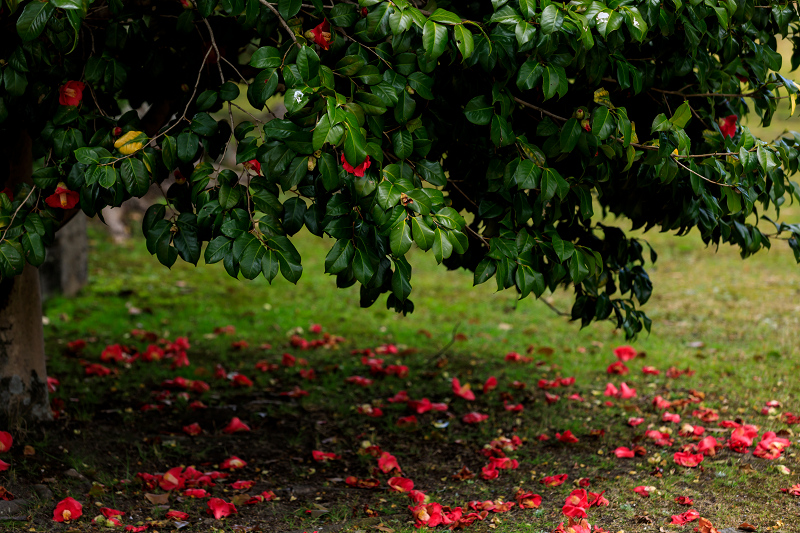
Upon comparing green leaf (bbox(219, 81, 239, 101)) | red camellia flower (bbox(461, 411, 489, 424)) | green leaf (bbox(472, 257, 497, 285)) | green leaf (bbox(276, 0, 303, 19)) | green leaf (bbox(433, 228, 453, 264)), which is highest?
green leaf (bbox(276, 0, 303, 19))

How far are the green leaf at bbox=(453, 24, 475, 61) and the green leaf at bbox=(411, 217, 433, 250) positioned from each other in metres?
0.47

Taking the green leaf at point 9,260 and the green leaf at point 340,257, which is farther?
the green leaf at point 9,260

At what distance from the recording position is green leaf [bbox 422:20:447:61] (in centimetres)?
192

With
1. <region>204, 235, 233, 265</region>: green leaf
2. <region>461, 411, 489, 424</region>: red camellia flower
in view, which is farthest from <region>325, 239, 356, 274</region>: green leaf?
<region>461, 411, 489, 424</region>: red camellia flower

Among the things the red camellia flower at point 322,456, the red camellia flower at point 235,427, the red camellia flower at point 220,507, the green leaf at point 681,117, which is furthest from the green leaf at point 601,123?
the red camellia flower at point 235,427

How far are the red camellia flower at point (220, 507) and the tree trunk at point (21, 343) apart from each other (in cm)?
119

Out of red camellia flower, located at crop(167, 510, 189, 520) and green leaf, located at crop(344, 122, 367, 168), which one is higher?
green leaf, located at crop(344, 122, 367, 168)

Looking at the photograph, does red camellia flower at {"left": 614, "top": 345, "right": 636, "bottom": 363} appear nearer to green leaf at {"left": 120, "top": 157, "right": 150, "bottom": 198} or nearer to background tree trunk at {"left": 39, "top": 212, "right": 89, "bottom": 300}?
green leaf at {"left": 120, "top": 157, "right": 150, "bottom": 198}

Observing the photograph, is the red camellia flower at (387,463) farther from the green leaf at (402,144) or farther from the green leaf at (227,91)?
the green leaf at (227,91)

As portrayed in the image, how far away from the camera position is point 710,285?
23.3 ft

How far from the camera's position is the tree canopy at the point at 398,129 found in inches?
78.0

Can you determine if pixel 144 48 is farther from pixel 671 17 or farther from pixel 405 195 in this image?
pixel 671 17

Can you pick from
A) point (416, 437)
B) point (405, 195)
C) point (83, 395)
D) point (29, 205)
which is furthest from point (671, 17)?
point (83, 395)

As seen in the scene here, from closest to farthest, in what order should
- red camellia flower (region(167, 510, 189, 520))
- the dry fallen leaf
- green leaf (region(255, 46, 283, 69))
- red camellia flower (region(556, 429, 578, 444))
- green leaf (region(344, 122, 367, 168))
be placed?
green leaf (region(344, 122, 367, 168)) → green leaf (region(255, 46, 283, 69)) → red camellia flower (region(167, 510, 189, 520)) → the dry fallen leaf → red camellia flower (region(556, 429, 578, 444))
